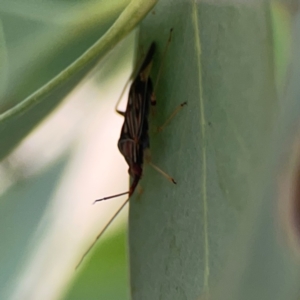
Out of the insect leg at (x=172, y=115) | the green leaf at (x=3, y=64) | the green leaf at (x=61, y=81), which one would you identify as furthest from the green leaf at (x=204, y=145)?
the green leaf at (x=3, y=64)

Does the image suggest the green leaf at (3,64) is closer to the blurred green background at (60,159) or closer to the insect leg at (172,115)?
the blurred green background at (60,159)

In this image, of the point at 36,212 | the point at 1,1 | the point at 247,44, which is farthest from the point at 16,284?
the point at 247,44

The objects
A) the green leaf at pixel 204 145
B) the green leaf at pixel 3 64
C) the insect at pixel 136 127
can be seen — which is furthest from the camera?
the insect at pixel 136 127

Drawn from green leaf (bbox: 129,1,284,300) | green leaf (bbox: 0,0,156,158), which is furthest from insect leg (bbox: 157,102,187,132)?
green leaf (bbox: 0,0,156,158)

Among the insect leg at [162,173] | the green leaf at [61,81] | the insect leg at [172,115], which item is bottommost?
the insect leg at [162,173]

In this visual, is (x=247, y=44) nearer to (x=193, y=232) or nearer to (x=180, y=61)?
(x=180, y=61)

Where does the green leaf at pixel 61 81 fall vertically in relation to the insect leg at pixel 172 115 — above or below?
above
